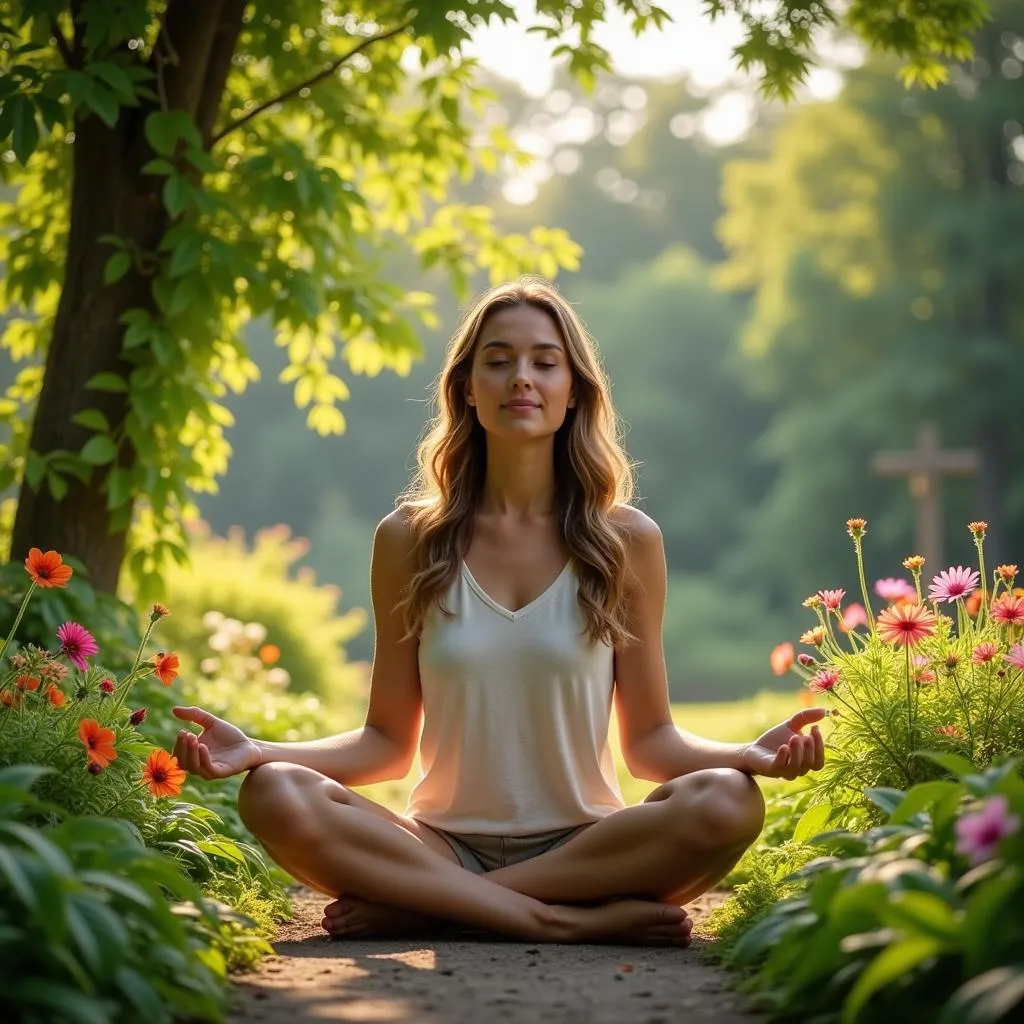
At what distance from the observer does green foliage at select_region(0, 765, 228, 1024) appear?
5.85ft

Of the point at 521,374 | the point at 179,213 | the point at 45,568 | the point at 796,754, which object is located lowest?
the point at 796,754

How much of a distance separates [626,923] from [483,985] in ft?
1.99

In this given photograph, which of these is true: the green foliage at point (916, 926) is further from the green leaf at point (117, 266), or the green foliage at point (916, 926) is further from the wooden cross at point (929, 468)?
the wooden cross at point (929, 468)

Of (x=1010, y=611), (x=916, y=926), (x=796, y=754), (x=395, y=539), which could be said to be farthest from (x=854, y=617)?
(x=916, y=926)

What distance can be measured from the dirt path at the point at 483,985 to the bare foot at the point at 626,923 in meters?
0.03

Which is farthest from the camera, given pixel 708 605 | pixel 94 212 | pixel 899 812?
pixel 708 605

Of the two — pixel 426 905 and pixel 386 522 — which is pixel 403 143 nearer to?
pixel 386 522

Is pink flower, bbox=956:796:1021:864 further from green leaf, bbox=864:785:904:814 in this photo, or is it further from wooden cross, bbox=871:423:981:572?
wooden cross, bbox=871:423:981:572

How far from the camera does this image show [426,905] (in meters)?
2.85

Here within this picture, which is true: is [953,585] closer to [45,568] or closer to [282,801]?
[282,801]

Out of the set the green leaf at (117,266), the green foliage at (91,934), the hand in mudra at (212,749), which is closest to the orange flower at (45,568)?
the hand in mudra at (212,749)

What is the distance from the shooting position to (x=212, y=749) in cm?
293

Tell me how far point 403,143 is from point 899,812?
3312mm

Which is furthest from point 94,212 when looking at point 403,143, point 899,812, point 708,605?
point 708,605
